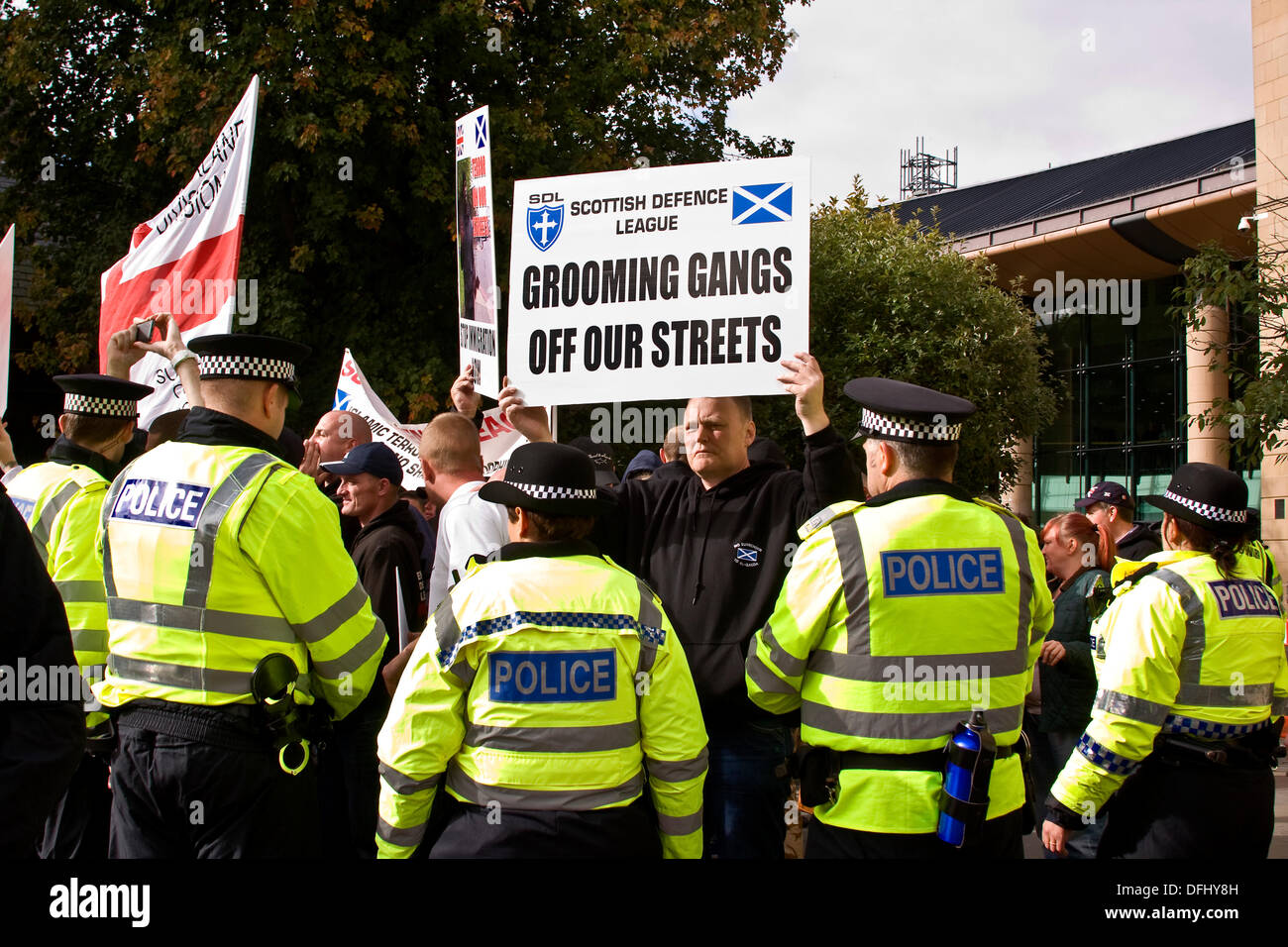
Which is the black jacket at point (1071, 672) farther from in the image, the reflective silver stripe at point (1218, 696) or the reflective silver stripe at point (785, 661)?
the reflective silver stripe at point (785, 661)

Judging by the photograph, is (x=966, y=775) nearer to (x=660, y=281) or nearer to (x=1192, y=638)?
(x=1192, y=638)

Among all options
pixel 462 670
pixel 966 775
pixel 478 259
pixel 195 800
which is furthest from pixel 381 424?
pixel 966 775

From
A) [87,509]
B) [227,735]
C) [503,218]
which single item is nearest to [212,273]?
[87,509]

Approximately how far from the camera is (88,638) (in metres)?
4.06

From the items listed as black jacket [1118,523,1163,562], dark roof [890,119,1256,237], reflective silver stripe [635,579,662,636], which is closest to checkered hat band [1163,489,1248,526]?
reflective silver stripe [635,579,662,636]

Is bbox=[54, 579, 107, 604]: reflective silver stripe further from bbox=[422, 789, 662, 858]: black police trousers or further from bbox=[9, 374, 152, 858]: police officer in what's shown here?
bbox=[422, 789, 662, 858]: black police trousers

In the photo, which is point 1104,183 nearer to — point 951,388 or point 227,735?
point 951,388

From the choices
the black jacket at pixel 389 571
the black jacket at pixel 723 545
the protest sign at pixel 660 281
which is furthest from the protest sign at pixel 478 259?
the black jacket at pixel 723 545

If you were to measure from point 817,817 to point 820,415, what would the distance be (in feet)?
4.57

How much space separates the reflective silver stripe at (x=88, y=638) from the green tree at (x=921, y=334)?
1292 cm

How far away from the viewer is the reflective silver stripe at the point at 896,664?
122 inches

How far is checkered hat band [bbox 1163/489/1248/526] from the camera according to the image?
378cm

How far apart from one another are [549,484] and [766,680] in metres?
0.87

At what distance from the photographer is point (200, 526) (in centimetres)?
319
